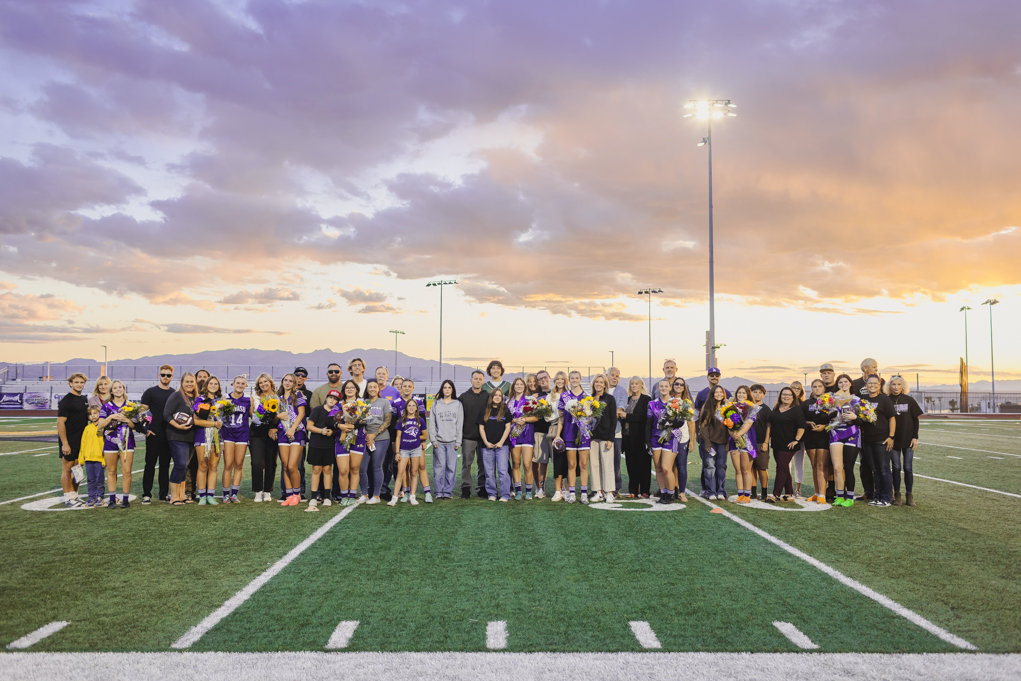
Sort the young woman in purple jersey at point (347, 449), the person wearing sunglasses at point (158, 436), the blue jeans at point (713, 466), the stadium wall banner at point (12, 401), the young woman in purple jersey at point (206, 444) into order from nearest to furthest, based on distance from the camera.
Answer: the young woman in purple jersey at point (347, 449) < the young woman in purple jersey at point (206, 444) < the person wearing sunglasses at point (158, 436) < the blue jeans at point (713, 466) < the stadium wall banner at point (12, 401)

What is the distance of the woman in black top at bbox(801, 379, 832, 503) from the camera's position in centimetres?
932

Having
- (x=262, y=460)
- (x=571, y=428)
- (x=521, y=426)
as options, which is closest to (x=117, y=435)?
(x=262, y=460)

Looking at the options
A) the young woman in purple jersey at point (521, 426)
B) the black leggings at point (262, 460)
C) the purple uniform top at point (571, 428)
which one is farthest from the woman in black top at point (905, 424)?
the black leggings at point (262, 460)

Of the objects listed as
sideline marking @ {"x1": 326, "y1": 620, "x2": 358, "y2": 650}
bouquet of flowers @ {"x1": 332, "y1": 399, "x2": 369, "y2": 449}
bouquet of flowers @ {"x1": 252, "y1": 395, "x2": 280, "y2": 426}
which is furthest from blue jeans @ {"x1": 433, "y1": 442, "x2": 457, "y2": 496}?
sideline marking @ {"x1": 326, "y1": 620, "x2": 358, "y2": 650}

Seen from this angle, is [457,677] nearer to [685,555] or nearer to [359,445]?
[685,555]

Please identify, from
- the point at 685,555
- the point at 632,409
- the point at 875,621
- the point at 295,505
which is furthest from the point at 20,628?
the point at 632,409

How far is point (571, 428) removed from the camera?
942cm

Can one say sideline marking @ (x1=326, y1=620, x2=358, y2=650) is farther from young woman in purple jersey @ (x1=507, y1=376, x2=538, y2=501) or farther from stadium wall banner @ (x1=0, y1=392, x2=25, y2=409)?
stadium wall banner @ (x1=0, y1=392, x2=25, y2=409)

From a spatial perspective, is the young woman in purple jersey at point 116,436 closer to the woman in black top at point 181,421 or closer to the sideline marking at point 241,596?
the woman in black top at point 181,421

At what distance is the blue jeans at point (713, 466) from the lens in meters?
9.80

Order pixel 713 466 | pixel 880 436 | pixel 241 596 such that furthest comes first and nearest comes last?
pixel 713 466
pixel 880 436
pixel 241 596

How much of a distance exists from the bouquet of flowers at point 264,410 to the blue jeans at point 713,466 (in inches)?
235

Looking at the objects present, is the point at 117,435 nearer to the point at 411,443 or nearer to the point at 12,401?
the point at 411,443

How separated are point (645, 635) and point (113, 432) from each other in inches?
298
